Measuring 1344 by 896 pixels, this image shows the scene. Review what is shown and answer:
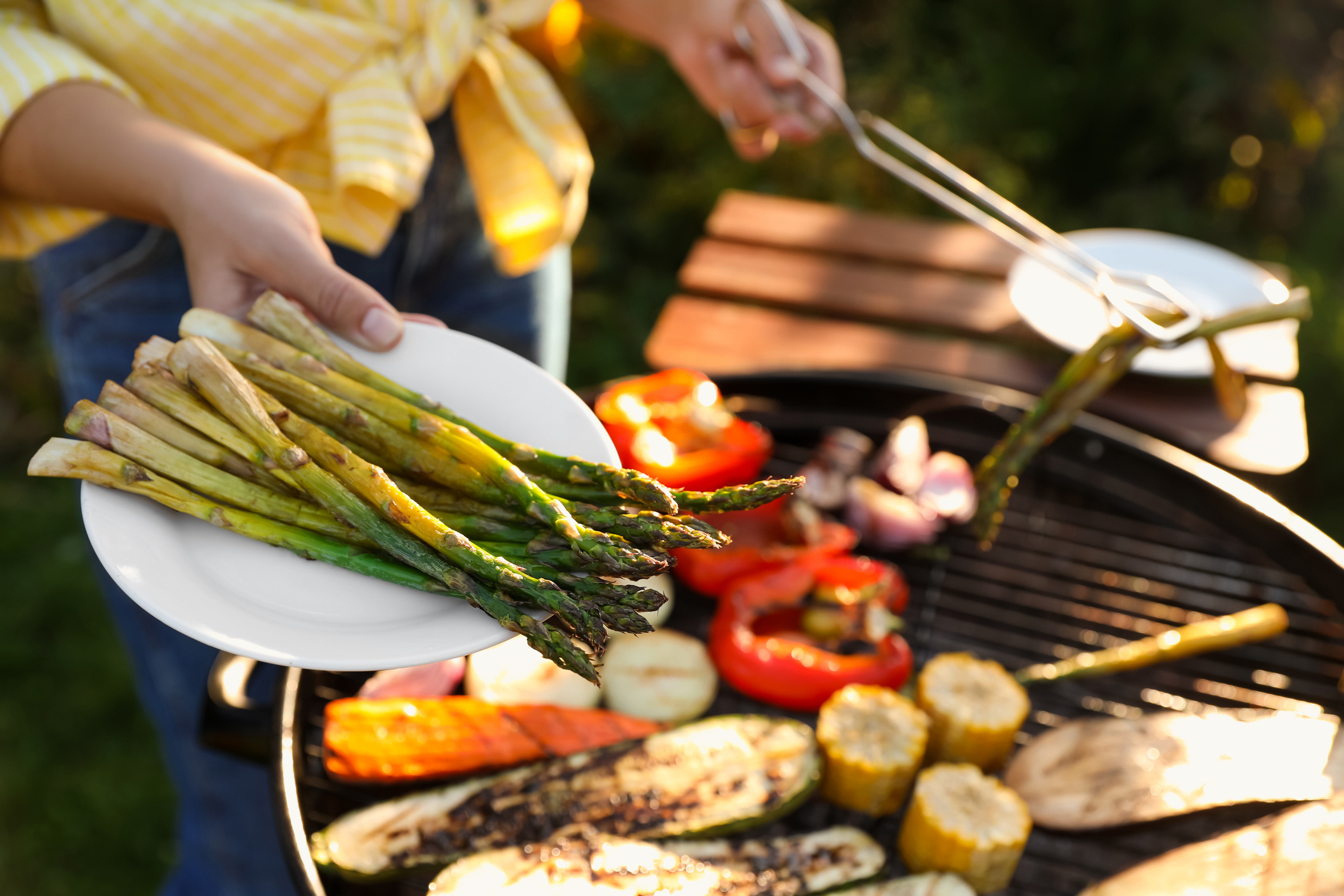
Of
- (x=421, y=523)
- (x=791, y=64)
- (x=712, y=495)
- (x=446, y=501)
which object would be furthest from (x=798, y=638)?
(x=791, y=64)

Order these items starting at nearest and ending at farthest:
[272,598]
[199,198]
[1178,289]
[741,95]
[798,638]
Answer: [272,598], [199,198], [798,638], [741,95], [1178,289]

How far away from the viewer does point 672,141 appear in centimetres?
660

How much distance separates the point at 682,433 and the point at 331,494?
121cm

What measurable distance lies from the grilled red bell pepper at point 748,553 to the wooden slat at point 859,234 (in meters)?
1.66

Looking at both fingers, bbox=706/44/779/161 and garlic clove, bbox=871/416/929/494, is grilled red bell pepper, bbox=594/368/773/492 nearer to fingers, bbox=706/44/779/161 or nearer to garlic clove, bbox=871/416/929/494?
garlic clove, bbox=871/416/929/494

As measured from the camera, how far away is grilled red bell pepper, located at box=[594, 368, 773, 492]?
2.73 m

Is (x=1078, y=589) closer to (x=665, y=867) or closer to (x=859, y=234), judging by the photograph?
(x=665, y=867)

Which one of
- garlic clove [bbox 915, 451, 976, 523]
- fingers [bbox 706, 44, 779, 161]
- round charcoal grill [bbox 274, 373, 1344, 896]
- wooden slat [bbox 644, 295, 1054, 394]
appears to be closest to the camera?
round charcoal grill [bbox 274, 373, 1344, 896]

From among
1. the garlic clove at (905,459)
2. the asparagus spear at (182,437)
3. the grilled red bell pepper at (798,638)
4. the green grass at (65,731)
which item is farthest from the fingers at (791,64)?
the green grass at (65,731)

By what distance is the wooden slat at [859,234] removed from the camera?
4.13 m

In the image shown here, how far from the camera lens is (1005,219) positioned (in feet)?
9.20

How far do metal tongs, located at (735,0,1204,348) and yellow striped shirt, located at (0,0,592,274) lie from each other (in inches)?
30.2

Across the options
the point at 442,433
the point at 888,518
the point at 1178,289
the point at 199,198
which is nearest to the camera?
the point at 442,433

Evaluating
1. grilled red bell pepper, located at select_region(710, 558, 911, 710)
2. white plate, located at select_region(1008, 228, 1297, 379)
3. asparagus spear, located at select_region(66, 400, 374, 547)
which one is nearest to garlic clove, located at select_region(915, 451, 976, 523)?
grilled red bell pepper, located at select_region(710, 558, 911, 710)
